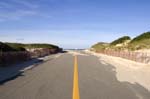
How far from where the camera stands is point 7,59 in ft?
91.2

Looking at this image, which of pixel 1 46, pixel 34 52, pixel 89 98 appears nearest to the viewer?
pixel 89 98

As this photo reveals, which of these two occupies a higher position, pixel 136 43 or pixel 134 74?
pixel 136 43

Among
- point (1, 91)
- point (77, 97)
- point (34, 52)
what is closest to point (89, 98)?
point (77, 97)

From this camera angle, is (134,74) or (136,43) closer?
(134,74)

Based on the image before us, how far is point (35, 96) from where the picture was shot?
9789 mm

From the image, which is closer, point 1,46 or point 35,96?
point 35,96

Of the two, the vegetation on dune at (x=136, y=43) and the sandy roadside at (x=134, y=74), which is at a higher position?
the vegetation on dune at (x=136, y=43)

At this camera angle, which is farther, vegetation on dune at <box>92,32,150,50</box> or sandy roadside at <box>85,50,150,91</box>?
Answer: vegetation on dune at <box>92,32,150,50</box>

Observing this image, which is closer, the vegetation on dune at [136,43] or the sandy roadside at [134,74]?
the sandy roadside at [134,74]

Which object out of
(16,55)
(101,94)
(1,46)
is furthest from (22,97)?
(1,46)

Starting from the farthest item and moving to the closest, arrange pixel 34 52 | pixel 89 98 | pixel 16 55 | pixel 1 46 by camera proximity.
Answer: pixel 34 52
pixel 1 46
pixel 16 55
pixel 89 98

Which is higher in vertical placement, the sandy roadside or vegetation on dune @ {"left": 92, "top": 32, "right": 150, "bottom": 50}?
vegetation on dune @ {"left": 92, "top": 32, "right": 150, "bottom": 50}

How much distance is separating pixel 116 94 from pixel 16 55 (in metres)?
22.7

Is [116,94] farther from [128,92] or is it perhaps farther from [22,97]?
[22,97]
